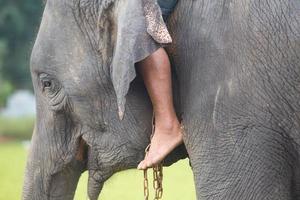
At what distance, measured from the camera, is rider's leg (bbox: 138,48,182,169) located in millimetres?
5465

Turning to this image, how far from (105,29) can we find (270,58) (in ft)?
2.81

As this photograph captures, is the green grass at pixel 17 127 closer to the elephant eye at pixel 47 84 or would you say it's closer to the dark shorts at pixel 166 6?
the elephant eye at pixel 47 84

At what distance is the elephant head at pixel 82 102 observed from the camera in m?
5.63

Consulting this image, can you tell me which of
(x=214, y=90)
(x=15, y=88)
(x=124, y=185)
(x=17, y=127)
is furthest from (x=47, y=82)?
(x=15, y=88)

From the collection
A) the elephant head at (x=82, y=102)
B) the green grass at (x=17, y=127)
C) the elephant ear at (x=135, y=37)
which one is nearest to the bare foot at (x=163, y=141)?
the elephant head at (x=82, y=102)

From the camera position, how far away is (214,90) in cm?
527

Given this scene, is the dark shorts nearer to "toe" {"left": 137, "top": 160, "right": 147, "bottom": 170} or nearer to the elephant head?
the elephant head

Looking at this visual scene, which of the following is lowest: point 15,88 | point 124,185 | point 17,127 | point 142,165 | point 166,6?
point 15,88

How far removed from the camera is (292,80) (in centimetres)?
513

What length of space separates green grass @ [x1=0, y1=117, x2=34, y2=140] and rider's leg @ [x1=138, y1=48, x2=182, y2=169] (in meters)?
28.5

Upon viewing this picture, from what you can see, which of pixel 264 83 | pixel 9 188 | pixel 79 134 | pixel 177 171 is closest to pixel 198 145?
pixel 264 83

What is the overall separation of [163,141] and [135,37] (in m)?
0.58

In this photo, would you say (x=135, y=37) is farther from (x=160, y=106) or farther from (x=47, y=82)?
(x=47, y=82)

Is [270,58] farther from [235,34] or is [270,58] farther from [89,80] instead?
[89,80]
